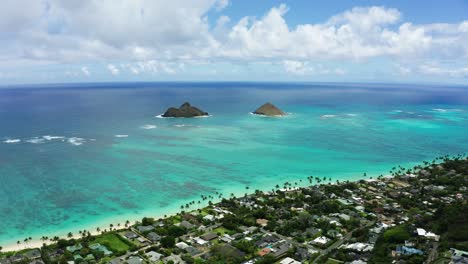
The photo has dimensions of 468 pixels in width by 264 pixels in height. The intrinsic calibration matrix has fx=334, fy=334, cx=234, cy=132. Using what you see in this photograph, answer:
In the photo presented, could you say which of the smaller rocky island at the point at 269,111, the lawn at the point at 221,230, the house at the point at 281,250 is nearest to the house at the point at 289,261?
the house at the point at 281,250

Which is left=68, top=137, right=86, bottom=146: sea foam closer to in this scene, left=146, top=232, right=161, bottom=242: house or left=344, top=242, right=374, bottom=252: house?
left=146, top=232, right=161, bottom=242: house

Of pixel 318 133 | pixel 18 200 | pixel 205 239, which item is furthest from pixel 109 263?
pixel 318 133

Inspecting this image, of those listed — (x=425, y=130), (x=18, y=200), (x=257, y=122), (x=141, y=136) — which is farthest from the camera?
(x=257, y=122)

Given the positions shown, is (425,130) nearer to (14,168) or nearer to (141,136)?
(141,136)

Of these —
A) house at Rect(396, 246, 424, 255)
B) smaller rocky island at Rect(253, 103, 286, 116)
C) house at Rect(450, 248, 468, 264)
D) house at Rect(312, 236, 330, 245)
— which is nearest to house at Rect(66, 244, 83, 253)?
house at Rect(312, 236, 330, 245)

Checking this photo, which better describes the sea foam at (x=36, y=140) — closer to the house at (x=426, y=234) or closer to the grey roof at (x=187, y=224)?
the grey roof at (x=187, y=224)

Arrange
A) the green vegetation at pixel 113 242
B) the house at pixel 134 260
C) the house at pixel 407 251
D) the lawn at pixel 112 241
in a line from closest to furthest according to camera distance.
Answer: the house at pixel 407 251
the house at pixel 134 260
the green vegetation at pixel 113 242
the lawn at pixel 112 241

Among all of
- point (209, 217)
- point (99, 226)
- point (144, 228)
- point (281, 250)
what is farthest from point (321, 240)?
point (99, 226)
